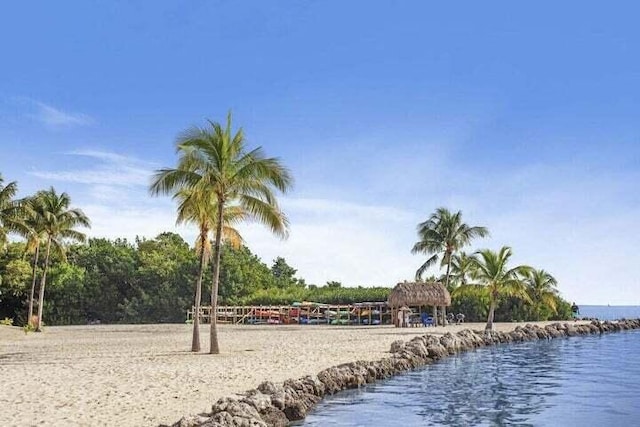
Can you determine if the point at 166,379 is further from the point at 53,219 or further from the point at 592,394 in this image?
the point at 53,219

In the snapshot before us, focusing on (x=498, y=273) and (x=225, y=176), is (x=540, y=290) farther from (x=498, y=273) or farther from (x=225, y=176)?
(x=225, y=176)

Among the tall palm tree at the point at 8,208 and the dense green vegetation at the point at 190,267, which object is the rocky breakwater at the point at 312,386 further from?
the tall palm tree at the point at 8,208

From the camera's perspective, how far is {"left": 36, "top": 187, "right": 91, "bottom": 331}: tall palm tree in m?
42.6

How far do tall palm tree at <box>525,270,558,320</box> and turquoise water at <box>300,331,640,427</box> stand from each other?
25.6m

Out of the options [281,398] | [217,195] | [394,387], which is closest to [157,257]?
[217,195]

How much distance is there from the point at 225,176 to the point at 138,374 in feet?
26.4

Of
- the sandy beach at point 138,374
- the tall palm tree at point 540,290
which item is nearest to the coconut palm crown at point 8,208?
the sandy beach at point 138,374

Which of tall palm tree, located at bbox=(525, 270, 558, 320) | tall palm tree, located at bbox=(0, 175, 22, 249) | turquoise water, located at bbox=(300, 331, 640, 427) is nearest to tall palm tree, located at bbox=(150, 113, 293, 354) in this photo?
turquoise water, located at bbox=(300, 331, 640, 427)

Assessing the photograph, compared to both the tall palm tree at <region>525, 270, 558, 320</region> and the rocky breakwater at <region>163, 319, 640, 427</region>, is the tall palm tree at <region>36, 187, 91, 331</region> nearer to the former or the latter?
the rocky breakwater at <region>163, 319, 640, 427</region>

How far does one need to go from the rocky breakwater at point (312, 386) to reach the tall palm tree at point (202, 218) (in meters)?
7.40

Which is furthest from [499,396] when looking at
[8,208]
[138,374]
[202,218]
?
[8,208]

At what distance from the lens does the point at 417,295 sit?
4441 cm

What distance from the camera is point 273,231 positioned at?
78.8 ft

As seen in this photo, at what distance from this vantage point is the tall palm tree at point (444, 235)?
4938 cm
